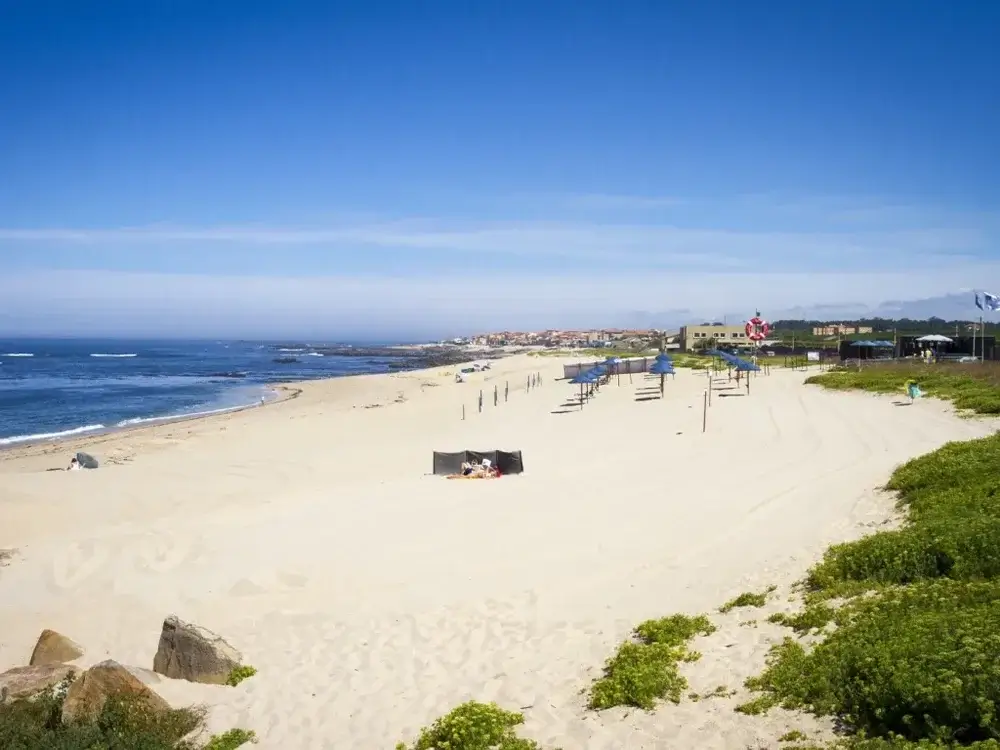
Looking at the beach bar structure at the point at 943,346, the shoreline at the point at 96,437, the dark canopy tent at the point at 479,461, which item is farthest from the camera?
the beach bar structure at the point at 943,346

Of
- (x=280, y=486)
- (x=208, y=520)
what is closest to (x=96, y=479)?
(x=280, y=486)

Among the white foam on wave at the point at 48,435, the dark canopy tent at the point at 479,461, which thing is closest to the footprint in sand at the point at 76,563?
the dark canopy tent at the point at 479,461

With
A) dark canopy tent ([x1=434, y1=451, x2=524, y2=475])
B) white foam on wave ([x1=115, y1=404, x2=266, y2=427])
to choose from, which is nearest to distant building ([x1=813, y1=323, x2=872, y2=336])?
white foam on wave ([x1=115, y1=404, x2=266, y2=427])

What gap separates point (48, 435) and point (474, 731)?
32.5 metres

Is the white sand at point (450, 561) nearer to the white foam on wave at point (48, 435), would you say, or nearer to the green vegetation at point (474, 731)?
the green vegetation at point (474, 731)

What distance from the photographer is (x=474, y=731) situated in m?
5.68

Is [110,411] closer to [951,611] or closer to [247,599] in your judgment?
[247,599]

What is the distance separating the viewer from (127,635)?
913 centimetres

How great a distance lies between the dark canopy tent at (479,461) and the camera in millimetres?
17547

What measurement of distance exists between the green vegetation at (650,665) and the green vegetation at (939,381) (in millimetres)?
15846

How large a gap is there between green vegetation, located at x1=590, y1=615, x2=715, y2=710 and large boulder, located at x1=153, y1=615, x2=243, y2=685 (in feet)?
12.7

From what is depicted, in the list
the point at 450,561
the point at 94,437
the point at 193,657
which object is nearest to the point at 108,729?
the point at 193,657

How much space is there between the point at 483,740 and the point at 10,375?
7563 centimetres

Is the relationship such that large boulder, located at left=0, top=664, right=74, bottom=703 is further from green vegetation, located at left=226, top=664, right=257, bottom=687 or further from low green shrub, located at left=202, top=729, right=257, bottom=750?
low green shrub, located at left=202, top=729, right=257, bottom=750
